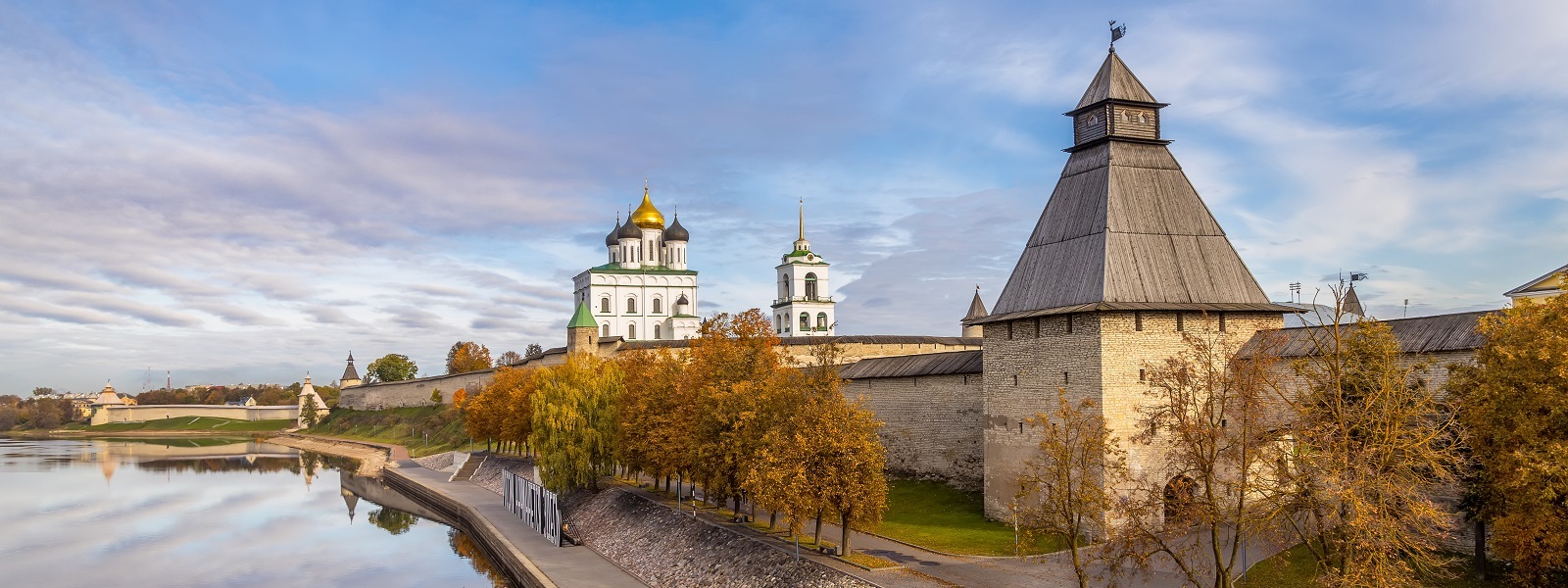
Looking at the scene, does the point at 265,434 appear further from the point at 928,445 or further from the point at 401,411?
the point at 928,445

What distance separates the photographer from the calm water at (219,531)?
2669cm

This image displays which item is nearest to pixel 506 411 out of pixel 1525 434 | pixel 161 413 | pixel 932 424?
pixel 932 424

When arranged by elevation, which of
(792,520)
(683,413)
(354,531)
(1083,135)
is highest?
(1083,135)

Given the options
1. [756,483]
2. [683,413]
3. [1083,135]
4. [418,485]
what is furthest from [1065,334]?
[418,485]

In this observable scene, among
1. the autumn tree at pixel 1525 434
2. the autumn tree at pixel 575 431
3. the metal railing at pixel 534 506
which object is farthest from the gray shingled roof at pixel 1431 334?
the autumn tree at pixel 575 431

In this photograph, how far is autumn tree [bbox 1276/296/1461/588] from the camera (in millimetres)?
12156

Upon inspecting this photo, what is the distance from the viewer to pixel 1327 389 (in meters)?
14.1

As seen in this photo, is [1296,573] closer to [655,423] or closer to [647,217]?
[655,423]

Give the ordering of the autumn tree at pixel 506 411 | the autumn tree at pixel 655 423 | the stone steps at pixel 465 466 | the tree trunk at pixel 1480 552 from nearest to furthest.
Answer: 1. the tree trunk at pixel 1480 552
2. the autumn tree at pixel 655 423
3. the autumn tree at pixel 506 411
4. the stone steps at pixel 465 466

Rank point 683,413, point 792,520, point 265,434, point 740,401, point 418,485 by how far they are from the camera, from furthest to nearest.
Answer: point 265,434 → point 418,485 → point 683,413 → point 740,401 → point 792,520

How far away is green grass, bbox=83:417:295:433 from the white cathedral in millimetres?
43166

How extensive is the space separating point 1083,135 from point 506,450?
3388cm

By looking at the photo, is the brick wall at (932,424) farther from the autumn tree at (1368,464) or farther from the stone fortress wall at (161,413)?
the stone fortress wall at (161,413)

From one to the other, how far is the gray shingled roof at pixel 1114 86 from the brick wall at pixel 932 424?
285 inches
